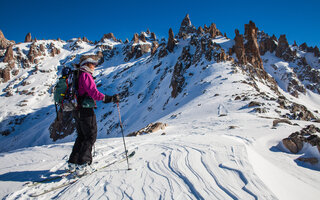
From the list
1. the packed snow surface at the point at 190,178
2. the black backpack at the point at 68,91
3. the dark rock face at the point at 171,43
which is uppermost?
the dark rock face at the point at 171,43

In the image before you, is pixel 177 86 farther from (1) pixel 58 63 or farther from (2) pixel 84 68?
(1) pixel 58 63

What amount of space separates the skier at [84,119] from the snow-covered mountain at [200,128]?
53cm

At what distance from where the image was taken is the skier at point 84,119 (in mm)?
3619

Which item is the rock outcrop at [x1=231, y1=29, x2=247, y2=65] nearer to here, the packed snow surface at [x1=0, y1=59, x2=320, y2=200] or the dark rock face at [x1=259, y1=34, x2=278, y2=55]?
the packed snow surface at [x1=0, y1=59, x2=320, y2=200]

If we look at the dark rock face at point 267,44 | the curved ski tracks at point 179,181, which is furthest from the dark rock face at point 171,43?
the curved ski tracks at point 179,181

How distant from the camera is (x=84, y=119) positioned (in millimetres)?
3699

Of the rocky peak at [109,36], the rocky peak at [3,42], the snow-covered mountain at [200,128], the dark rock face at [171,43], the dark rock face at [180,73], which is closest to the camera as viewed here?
the snow-covered mountain at [200,128]

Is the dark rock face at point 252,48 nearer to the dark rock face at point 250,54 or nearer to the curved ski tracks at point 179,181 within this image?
the dark rock face at point 250,54

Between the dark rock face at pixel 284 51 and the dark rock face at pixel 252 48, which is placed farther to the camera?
the dark rock face at pixel 284 51

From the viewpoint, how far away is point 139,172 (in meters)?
3.27

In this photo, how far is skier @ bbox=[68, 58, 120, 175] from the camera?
3.62m

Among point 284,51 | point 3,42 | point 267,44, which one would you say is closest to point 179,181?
point 284,51

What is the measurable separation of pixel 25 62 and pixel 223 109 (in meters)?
181

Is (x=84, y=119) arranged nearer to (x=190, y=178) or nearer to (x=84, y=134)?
(x=84, y=134)
